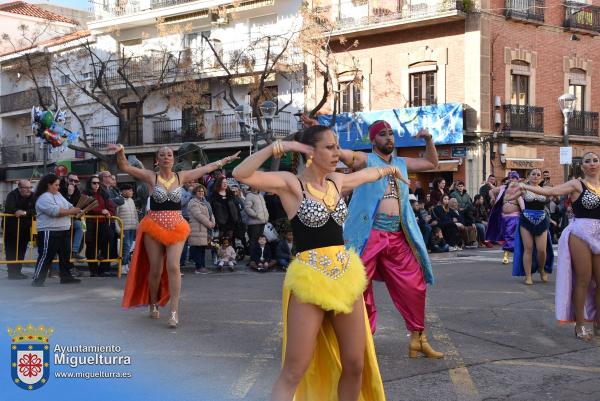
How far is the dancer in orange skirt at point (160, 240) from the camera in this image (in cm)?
803

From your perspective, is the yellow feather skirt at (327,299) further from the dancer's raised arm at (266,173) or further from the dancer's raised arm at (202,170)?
the dancer's raised arm at (202,170)

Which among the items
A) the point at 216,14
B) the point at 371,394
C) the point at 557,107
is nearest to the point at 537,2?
the point at 557,107

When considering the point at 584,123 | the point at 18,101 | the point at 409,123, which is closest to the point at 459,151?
the point at 409,123

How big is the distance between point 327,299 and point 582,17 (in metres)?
30.8

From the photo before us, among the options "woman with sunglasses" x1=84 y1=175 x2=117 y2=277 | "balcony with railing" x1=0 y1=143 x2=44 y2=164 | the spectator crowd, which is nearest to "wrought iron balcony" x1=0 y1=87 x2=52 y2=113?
"balcony with railing" x1=0 y1=143 x2=44 y2=164

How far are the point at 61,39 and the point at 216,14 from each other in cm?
1148

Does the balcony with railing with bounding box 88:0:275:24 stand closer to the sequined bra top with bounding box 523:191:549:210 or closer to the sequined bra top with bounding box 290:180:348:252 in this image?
the sequined bra top with bounding box 523:191:549:210

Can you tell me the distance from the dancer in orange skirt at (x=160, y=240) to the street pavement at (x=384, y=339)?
0.91ft

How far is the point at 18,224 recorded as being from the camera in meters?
13.0

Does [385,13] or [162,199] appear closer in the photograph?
[162,199]

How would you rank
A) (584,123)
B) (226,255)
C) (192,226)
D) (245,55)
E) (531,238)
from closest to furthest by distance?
(531,238)
(192,226)
(226,255)
(245,55)
(584,123)

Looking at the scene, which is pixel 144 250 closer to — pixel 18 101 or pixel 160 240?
pixel 160 240

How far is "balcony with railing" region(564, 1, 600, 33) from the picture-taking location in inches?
1205

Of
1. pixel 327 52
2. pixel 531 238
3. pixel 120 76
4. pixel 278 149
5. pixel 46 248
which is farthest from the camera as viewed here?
pixel 120 76
